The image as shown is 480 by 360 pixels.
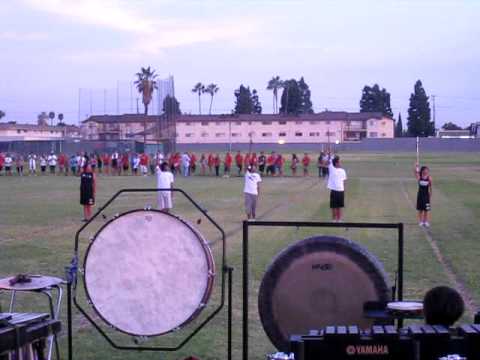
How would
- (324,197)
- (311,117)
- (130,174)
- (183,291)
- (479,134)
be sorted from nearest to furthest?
(183,291)
(324,197)
(130,174)
(311,117)
(479,134)

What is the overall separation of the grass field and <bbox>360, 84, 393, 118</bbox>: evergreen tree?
320 feet

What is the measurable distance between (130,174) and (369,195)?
1009 inches

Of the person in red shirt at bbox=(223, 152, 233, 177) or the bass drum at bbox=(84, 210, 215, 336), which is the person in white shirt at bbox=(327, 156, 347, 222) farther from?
the person in red shirt at bbox=(223, 152, 233, 177)

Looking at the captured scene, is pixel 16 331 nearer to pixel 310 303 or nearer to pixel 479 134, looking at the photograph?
pixel 310 303

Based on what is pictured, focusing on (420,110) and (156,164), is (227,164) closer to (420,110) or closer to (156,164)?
(156,164)

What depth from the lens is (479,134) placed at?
11912cm

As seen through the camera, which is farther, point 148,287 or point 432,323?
point 148,287

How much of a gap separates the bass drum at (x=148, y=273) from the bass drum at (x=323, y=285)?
0.62m

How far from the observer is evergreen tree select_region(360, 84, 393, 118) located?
137 m

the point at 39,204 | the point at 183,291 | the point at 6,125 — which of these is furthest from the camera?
the point at 6,125

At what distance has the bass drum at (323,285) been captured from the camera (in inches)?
255

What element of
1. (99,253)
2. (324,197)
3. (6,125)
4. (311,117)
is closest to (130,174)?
(324,197)

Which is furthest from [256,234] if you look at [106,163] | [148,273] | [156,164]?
[106,163]

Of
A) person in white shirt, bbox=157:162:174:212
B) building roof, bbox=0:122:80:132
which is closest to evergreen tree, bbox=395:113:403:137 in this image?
building roof, bbox=0:122:80:132
